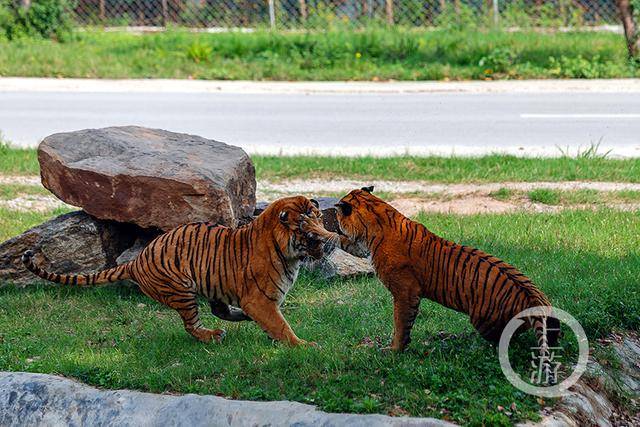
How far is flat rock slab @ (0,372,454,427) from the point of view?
5.17m

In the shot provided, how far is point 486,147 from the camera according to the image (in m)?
12.8

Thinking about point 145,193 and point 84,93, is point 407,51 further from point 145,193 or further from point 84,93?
point 145,193

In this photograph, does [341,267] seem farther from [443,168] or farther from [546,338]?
[443,168]

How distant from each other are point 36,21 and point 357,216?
53.9 ft

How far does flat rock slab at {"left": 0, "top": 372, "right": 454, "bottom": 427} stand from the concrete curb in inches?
451

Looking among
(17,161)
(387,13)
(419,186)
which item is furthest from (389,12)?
(17,161)

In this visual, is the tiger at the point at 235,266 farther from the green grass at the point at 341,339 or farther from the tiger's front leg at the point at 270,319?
the green grass at the point at 341,339

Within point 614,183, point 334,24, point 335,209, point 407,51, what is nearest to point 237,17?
point 334,24

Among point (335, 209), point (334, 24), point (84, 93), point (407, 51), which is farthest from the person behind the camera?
point (334, 24)

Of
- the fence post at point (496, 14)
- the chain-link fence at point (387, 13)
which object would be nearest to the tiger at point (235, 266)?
the chain-link fence at point (387, 13)

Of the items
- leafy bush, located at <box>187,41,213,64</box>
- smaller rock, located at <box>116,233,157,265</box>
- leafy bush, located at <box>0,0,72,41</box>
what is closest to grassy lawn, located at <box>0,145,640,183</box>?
smaller rock, located at <box>116,233,157,265</box>

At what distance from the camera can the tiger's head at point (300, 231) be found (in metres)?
6.20

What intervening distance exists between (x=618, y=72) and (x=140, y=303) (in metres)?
11.8

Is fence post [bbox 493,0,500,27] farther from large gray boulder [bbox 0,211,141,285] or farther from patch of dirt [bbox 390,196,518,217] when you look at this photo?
large gray boulder [bbox 0,211,141,285]
